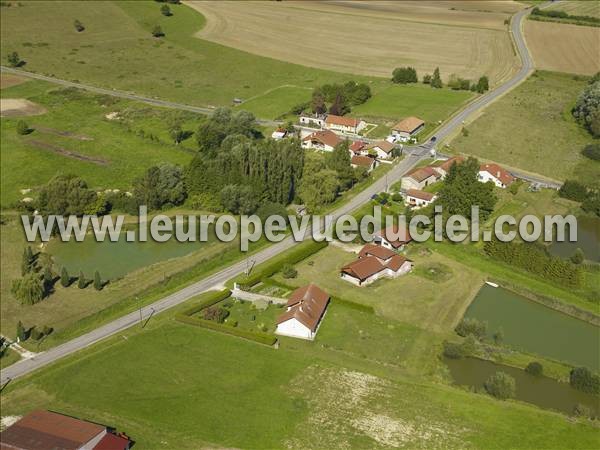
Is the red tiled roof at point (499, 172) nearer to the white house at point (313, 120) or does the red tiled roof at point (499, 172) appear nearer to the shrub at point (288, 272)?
the white house at point (313, 120)

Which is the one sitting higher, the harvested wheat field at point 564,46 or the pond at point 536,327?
the harvested wheat field at point 564,46

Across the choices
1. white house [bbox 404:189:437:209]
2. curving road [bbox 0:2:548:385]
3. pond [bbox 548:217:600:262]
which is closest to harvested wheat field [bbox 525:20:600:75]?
curving road [bbox 0:2:548:385]

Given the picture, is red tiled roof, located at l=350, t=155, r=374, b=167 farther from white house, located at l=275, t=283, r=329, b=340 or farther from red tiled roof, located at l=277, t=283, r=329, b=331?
white house, located at l=275, t=283, r=329, b=340

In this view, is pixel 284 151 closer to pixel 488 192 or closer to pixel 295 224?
pixel 295 224

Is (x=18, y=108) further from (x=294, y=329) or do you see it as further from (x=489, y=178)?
(x=294, y=329)

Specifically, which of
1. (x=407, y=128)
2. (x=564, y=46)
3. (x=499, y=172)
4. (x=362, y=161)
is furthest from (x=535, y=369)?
(x=564, y=46)

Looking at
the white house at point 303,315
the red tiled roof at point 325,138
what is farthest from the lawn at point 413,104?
the white house at point 303,315
